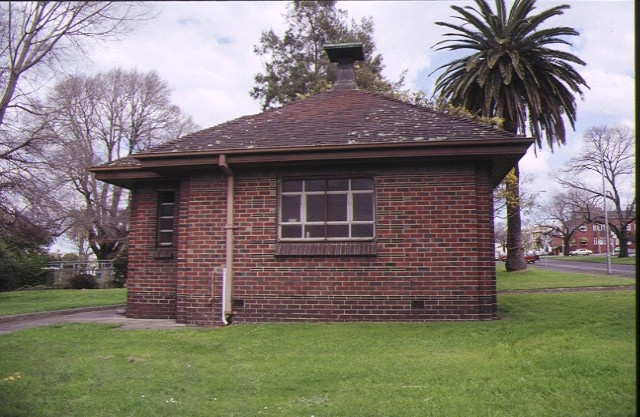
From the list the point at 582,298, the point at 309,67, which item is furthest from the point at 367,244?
the point at 309,67

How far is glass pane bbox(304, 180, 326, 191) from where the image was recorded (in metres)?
10.1

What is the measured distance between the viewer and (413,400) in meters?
5.06

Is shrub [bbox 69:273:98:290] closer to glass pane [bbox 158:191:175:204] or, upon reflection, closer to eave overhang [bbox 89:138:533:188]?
glass pane [bbox 158:191:175:204]

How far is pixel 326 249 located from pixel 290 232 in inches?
30.1

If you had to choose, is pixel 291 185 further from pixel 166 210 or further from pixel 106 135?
pixel 106 135

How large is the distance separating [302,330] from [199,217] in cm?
308

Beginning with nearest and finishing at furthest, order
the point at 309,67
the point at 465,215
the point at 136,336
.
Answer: the point at 136,336
the point at 465,215
the point at 309,67

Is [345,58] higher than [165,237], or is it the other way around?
[345,58]

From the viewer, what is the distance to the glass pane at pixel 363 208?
390 inches

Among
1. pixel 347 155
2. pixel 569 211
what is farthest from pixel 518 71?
pixel 569 211

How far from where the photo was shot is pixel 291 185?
402 inches

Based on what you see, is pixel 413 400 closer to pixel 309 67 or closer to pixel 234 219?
pixel 234 219

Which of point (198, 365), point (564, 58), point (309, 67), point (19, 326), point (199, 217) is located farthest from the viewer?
point (309, 67)

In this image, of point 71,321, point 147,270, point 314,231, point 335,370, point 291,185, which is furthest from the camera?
point 147,270
